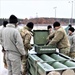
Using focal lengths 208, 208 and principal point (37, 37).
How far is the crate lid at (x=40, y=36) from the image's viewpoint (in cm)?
555

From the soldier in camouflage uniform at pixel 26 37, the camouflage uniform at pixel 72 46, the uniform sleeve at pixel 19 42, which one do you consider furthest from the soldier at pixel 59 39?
the uniform sleeve at pixel 19 42

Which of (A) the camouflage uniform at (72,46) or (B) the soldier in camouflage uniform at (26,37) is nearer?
(B) the soldier in camouflage uniform at (26,37)

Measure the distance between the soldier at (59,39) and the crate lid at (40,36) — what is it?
16 centimetres

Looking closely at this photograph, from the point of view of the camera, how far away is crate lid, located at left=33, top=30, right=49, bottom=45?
18.2ft

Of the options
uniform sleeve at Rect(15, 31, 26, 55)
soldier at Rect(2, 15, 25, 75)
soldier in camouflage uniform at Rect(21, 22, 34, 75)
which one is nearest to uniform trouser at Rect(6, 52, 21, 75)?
soldier at Rect(2, 15, 25, 75)

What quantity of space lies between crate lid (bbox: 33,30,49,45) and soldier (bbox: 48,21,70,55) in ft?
0.51

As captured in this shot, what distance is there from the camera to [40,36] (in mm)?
5562

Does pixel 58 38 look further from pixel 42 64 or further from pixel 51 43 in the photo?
pixel 42 64

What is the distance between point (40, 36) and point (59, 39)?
538 mm

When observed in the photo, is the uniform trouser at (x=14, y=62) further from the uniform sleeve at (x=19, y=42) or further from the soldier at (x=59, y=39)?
the soldier at (x=59, y=39)

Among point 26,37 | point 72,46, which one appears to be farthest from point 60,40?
point 72,46

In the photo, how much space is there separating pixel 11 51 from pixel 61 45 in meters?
1.49

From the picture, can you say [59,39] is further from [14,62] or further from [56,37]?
[14,62]

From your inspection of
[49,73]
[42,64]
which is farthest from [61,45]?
[49,73]
